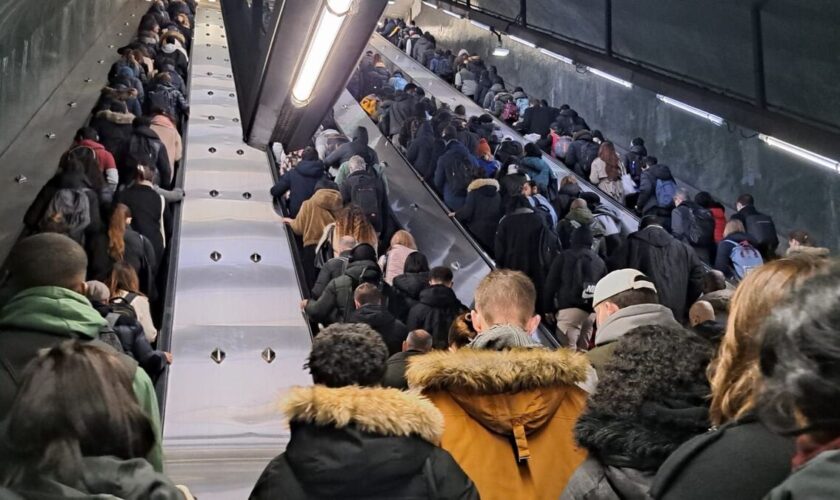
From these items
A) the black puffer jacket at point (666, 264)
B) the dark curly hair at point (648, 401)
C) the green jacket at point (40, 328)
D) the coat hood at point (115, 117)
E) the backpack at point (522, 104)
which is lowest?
the backpack at point (522, 104)

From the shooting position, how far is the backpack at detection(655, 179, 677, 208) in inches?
429

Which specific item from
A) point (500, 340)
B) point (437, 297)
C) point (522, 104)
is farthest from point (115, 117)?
point (522, 104)

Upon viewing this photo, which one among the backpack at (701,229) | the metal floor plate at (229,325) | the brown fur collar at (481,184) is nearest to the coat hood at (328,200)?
the metal floor plate at (229,325)

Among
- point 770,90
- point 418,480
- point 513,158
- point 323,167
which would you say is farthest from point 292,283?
point 770,90

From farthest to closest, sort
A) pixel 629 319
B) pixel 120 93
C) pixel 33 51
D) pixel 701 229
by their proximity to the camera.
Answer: pixel 33 51, pixel 120 93, pixel 701 229, pixel 629 319

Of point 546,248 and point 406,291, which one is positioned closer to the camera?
point 406,291

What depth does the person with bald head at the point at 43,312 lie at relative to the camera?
9.12ft

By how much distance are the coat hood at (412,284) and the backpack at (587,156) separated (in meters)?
6.83

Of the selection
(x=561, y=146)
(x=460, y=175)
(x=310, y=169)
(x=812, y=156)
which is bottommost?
(x=561, y=146)

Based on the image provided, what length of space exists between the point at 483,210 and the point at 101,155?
3.65 meters

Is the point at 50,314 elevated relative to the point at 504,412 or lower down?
lower down

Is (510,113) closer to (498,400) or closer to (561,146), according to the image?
(561,146)

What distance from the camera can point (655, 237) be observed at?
6996 millimetres

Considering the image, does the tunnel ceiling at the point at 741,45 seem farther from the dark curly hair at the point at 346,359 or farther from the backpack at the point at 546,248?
the dark curly hair at the point at 346,359
